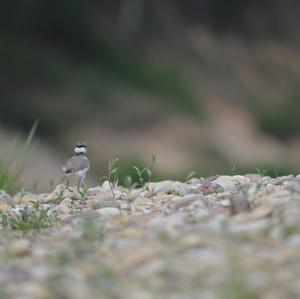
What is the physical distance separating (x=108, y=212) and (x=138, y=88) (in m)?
22.8

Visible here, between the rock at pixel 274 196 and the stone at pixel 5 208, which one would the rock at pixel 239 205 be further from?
the stone at pixel 5 208

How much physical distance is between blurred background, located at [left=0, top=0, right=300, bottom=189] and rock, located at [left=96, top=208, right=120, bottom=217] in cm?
1576

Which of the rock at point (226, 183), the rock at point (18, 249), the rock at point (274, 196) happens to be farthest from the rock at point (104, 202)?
the rock at point (18, 249)

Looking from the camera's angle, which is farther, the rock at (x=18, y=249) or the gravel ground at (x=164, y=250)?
the rock at (x=18, y=249)

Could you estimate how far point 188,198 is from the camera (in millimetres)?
5484

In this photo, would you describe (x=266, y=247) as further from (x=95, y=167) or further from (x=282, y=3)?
(x=282, y=3)

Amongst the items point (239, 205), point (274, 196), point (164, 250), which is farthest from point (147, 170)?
point (164, 250)

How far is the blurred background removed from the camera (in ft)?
84.9

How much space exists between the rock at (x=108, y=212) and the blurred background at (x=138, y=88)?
15762mm

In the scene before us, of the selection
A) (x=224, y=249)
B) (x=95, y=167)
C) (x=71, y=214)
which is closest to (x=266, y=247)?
(x=224, y=249)

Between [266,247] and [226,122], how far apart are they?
25766mm

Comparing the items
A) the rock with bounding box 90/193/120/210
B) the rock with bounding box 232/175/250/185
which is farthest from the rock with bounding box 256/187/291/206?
the rock with bounding box 90/193/120/210

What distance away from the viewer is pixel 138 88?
28359 mm

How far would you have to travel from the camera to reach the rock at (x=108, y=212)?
18.3ft
